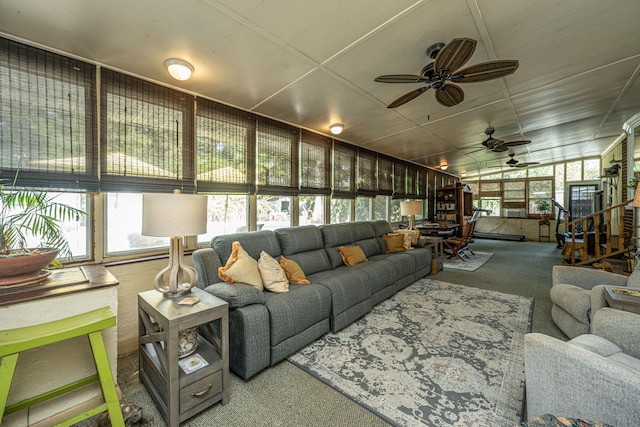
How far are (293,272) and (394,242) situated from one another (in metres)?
2.46

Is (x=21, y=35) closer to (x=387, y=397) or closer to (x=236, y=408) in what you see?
(x=236, y=408)

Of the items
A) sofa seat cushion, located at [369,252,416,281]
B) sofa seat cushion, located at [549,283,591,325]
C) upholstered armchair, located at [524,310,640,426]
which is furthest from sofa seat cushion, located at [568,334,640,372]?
sofa seat cushion, located at [369,252,416,281]

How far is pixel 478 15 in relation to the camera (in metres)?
1.90

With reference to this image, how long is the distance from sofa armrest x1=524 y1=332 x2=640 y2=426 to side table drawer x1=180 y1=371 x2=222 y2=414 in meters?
1.83

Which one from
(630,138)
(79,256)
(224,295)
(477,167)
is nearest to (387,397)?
(224,295)

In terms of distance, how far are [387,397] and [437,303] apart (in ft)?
6.50

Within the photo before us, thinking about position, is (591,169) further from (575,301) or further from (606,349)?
(606,349)

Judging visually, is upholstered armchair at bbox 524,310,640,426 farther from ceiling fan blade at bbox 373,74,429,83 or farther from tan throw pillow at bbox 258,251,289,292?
ceiling fan blade at bbox 373,74,429,83

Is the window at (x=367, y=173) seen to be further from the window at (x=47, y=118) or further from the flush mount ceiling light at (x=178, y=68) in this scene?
the window at (x=47, y=118)

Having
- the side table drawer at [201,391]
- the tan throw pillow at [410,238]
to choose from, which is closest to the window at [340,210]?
the tan throw pillow at [410,238]

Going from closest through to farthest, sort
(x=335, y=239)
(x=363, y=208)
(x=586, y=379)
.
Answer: (x=586, y=379) → (x=335, y=239) → (x=363, y=208)

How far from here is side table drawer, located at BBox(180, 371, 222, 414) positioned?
5.09 feet

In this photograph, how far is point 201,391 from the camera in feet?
5.32

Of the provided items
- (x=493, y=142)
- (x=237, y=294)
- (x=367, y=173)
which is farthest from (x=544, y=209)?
(x=237, y=294)
